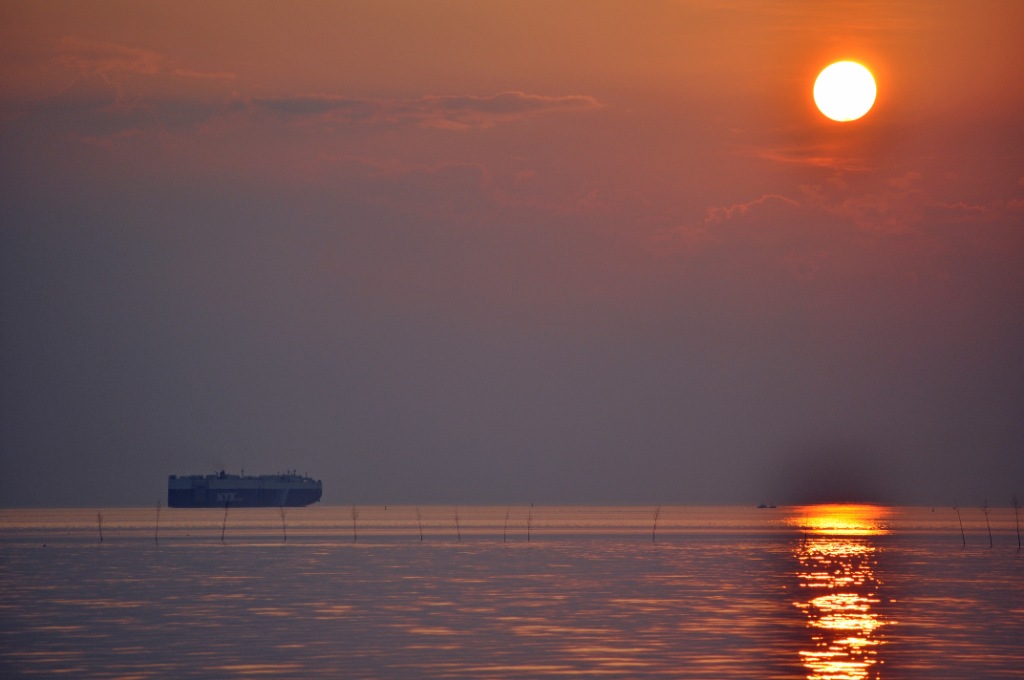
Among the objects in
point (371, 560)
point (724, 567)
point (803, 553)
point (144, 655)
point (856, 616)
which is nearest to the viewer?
point (144, 655)

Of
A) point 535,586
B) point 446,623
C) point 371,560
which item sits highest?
point 371,560

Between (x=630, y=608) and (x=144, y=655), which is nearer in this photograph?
(x=144, y=655)

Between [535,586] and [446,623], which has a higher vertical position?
[535,586]

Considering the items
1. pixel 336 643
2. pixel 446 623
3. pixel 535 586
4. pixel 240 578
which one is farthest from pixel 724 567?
pixel 336 643

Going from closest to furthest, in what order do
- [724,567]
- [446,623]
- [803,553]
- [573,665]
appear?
[573,665], [446,623], [724,567], [803,553]

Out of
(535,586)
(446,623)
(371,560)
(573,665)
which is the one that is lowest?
(573,665)

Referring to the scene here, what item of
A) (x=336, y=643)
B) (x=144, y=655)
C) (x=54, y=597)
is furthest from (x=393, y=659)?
(x=54, y=597)

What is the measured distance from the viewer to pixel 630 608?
5553cm

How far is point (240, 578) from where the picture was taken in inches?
2990

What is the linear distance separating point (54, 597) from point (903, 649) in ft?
126

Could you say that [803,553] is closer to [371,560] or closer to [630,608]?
[371,560]

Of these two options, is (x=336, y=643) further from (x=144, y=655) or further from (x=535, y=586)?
(x=535, y=586)

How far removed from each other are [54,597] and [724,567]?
42.6 metres

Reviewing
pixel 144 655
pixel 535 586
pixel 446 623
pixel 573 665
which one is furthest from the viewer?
pixel 535 586
